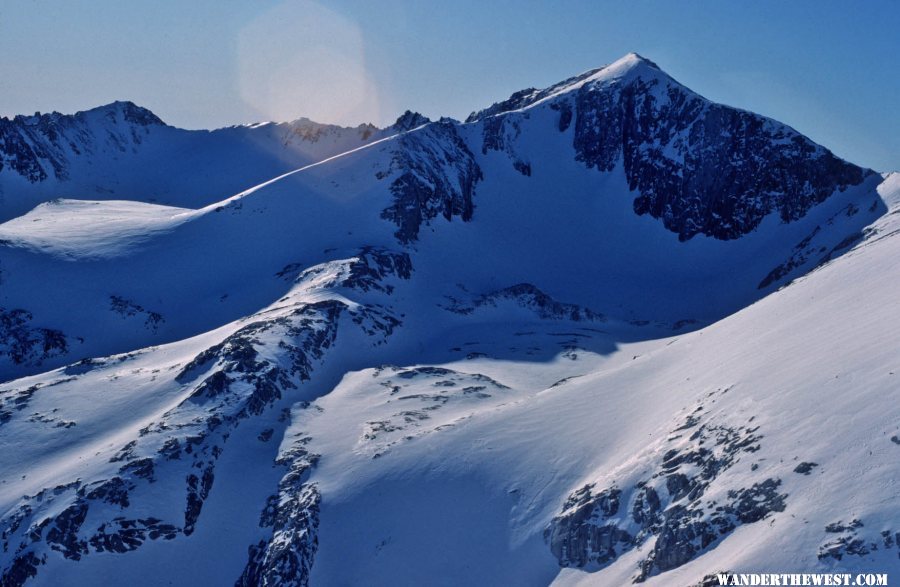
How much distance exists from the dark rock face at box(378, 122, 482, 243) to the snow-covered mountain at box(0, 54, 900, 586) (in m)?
0.82

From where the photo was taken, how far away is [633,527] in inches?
1597

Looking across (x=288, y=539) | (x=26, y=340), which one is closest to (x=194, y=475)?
(x=288, y=539)

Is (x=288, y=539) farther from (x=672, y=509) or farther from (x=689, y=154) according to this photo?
(x=689, y=154)

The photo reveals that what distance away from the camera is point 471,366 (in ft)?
275

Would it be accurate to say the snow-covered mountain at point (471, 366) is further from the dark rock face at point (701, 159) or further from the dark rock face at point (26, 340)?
the dark rock face at point (701, 159)

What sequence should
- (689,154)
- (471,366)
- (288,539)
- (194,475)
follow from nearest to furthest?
1. (288,539)
2. (194,475)
3. (471,366)
4. (689,154)

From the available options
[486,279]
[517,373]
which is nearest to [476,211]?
[486,279]

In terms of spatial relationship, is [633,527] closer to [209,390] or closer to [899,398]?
[899,398]

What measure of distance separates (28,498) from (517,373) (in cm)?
4905

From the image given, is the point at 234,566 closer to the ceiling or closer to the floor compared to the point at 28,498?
closer to the floor

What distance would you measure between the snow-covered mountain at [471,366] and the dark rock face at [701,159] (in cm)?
57

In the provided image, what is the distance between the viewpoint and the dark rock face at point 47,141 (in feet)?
536

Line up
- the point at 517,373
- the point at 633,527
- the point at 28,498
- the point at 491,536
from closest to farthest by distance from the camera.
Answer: the point at 633,527 < the point at 491,536 < the point at 28,498 < the point at 517,373

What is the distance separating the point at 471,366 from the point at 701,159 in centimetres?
8895
